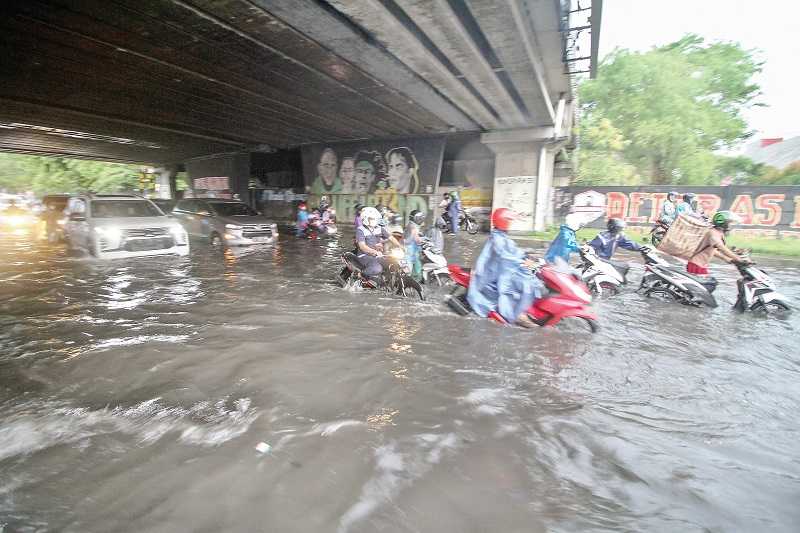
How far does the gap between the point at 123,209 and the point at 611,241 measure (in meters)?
11.5

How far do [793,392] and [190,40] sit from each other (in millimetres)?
12130

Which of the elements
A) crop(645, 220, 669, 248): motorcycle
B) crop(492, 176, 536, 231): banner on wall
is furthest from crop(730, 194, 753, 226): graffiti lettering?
crop(492, 176, 536, 231): banner on wall

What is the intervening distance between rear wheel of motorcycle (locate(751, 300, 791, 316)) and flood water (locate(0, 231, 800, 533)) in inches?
18.6

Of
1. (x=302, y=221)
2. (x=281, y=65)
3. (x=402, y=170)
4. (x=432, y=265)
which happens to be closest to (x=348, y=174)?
(x=402, y=170)

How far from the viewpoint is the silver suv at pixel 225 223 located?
40.3 feet

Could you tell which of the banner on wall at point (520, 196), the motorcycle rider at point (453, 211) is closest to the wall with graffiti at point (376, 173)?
the motorcycle rider at point (453, 211)

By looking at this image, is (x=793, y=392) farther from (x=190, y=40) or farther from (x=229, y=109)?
(x=229, y=109)

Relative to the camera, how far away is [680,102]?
83.3ft

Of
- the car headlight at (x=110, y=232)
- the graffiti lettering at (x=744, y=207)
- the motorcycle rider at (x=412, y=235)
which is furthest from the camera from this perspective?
the graffiti lettering at (x=744, y=207)

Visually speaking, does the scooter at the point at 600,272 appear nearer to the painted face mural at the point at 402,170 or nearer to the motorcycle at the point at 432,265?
the motorcycle at the point at 432,265

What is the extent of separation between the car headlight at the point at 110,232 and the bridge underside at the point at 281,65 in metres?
4.37

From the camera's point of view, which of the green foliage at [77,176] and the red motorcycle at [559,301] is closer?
the red motorcycle at [559,301]

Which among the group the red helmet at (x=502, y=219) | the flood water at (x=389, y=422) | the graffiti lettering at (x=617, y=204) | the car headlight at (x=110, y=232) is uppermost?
the graffiti lettering at (x=617, y=204)

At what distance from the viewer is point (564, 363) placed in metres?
4.24
